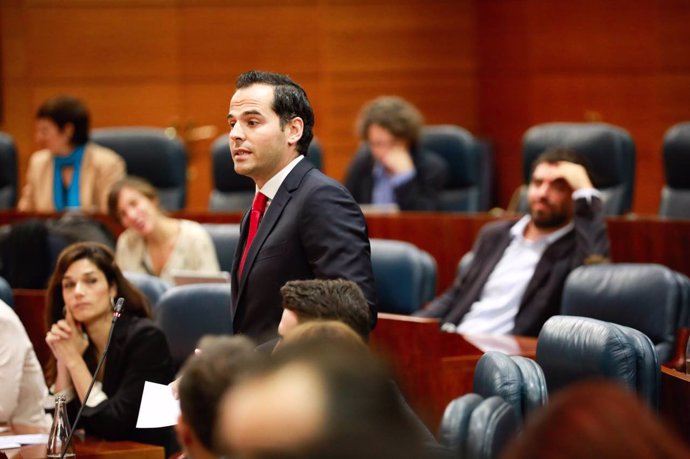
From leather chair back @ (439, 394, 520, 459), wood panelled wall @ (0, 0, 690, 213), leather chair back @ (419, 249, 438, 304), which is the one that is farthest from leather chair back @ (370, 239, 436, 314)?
wood panelled wall @ (0, 0, 690, 213)

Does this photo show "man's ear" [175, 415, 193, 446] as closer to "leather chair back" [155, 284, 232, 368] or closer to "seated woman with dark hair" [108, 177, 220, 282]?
"leather chair back" [155, 284, 232, 368]

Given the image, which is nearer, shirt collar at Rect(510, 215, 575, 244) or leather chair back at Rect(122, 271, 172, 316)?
leather chair back at Rect(122, 271, 172, 316)

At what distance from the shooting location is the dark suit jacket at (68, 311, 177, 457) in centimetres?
330

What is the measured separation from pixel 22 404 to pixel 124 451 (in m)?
0.53

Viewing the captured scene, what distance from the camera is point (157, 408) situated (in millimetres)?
2730

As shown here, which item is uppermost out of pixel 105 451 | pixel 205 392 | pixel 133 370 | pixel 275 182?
pixel 275 182

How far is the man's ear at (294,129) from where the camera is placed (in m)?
2.85

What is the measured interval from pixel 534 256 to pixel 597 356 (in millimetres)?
2351

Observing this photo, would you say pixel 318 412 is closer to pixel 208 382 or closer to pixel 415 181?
pixel 208 382

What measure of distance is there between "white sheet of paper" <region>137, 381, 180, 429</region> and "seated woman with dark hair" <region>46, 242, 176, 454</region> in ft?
1.63

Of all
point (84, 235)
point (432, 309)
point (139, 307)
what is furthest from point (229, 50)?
point (139, 307)

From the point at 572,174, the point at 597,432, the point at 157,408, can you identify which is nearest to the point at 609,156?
the point at 572,174

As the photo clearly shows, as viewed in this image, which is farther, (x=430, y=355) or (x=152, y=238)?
(x=152, y=238)

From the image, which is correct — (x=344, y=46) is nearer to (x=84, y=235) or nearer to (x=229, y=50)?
(x=229, y=50)
